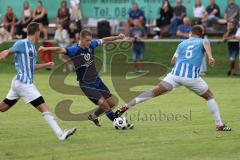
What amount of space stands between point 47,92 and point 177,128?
8.28m

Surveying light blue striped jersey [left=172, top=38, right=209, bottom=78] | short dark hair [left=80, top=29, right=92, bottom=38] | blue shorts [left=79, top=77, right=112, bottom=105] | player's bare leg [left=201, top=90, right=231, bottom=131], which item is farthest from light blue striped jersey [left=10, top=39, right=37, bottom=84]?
player's bare leg [left=201, top=90, right=231, bottom=131]

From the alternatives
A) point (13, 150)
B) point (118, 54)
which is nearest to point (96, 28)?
point (118, 54)

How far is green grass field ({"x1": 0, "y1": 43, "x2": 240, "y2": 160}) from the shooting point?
1165 cm

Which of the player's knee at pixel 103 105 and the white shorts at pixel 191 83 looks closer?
the white shorts at pixel 191 83

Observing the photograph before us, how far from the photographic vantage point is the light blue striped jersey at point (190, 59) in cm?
1427

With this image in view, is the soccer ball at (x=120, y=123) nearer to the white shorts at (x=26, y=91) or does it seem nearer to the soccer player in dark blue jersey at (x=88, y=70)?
the soccer player in dark blue jersey at (x=88, y=70)

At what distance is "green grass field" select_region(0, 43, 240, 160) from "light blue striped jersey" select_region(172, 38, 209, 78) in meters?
1.08

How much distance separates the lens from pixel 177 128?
1461 centimetres

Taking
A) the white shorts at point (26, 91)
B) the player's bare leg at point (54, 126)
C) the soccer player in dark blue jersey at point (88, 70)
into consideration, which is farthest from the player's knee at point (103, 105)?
the white shorts at point (26, 91)

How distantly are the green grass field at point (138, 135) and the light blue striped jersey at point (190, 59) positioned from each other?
1077 mm

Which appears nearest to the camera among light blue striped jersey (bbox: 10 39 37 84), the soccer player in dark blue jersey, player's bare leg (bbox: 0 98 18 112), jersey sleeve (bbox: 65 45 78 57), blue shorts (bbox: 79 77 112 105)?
light blue striped jersey (bbox: 10 39 37 84)

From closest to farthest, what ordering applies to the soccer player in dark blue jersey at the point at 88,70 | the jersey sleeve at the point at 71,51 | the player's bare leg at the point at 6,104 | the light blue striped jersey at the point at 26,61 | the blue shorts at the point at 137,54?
the light blue striped jersey at the point at 26,61 → the player's bare leg at the point at 6,104 → the jersey sleeve at the point at 71,51 → the soccer player in dark blue jersey at the point at 88,70 → the blue shorts at the point at 137,54

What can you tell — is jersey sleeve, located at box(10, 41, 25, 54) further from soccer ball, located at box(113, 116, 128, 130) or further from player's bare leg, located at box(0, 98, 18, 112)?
soccer ball, located at box(113, 116, 128, 130)

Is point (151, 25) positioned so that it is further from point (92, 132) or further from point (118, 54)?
point (92, 132)
